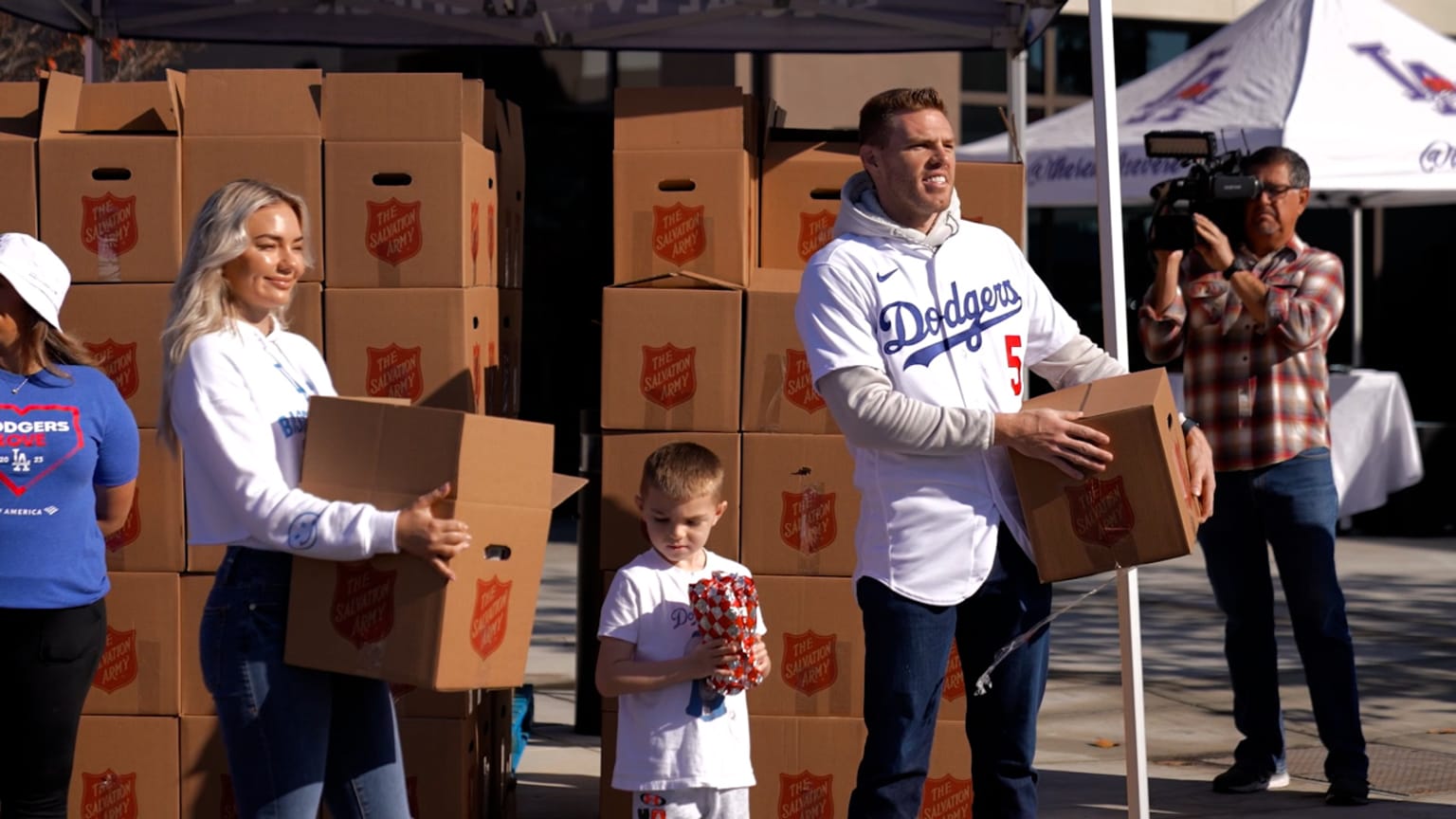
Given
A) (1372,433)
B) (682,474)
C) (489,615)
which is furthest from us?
(1372,433)

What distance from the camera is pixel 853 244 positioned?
156 inches

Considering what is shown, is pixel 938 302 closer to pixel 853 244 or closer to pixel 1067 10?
pixel 853 244

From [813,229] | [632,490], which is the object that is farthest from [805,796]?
[813,229]

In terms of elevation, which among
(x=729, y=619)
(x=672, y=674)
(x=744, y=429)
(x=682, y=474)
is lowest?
(x=672, y=674)

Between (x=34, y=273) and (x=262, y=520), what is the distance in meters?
1.07

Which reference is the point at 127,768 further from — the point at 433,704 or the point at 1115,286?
the point at 1115,286

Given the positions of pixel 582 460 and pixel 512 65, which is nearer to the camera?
pixel 582 460

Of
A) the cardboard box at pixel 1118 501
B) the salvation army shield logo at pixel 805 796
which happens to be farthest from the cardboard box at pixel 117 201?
the cardboard box at pixel 1118 501

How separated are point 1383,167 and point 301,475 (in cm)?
794

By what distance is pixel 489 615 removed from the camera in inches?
139

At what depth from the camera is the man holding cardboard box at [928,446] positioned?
381 centimetres

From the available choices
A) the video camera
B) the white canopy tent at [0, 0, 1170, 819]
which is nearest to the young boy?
the video camera

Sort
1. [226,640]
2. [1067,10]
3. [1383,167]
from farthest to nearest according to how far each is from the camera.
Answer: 1. [1067,10]
2. [1383,167]
3. [226,640]

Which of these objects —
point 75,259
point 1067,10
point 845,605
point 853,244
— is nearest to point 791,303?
point 845,605
